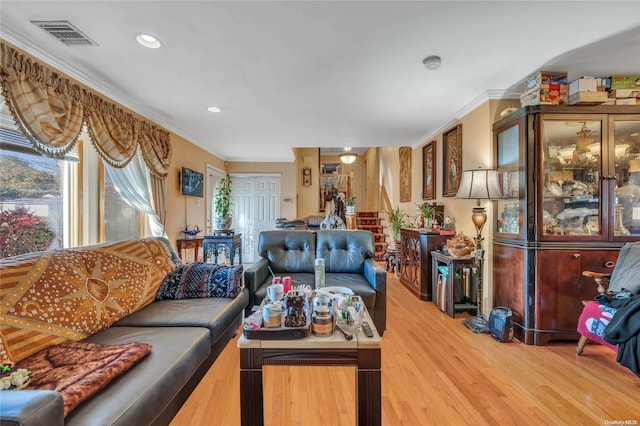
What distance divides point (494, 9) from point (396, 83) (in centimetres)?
101

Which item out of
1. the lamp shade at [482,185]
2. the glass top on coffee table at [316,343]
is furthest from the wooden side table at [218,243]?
the lamp shade at [482,185]

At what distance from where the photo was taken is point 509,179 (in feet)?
8.93

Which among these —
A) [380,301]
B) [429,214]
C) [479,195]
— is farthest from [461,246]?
[380,301]

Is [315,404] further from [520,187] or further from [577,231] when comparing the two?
[577,231]

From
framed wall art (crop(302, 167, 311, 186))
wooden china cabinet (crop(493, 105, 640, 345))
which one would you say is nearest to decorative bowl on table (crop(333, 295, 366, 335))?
wooden china cabinet (crop(493, 105, 640, 345))

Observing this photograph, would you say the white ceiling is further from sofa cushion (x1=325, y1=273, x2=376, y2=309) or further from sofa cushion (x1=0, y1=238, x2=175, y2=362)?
sofa cushion (x1=325, y1=273, x2=376, y2=309)

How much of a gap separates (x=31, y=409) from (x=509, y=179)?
3.42 metres

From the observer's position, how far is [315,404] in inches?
67.1

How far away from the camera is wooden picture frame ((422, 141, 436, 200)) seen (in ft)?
14.0

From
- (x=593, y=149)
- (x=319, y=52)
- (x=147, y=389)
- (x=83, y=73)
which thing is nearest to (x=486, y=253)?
(x=593, y=149)

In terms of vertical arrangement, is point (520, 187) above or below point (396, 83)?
below

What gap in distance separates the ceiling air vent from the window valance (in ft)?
0.80

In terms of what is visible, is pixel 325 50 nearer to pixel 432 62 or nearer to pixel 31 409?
pixel 432 62

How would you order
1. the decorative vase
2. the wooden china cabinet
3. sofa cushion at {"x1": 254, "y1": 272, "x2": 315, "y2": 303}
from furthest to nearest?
1. the decorative vase
2. sofa cushion at {"x1": 254, "y1": 272, "x2": 315, "y2": 303}
3. the wooden china cabinet
